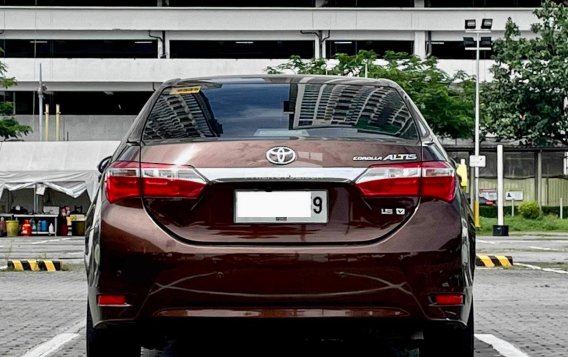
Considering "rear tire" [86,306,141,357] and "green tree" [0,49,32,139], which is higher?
"green tree" [0,49,32,139]

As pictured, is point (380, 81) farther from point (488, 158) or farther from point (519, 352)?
point (488, 158)

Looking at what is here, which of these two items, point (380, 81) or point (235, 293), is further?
point (380, 81)

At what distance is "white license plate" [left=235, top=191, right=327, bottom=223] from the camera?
17.6 ft

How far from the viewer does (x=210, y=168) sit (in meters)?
5.39

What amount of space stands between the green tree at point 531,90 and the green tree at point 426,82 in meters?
1.35

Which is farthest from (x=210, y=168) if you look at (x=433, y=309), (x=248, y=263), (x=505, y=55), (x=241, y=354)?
(x=505, y=55)

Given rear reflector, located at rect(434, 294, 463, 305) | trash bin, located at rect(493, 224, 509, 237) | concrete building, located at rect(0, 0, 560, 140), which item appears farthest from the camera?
concrete building, located at rect(0, 0, 560, 140)

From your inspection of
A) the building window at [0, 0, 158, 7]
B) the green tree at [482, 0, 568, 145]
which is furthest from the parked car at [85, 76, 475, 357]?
the building window at [0, 0, 158, 7]

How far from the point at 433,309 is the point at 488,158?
4782cm

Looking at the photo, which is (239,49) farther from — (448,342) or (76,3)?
(448,342)

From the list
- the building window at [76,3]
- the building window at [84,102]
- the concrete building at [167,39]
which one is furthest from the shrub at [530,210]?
the building window at [76,3]

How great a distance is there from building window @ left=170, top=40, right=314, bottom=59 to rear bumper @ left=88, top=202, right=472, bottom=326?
55037mm

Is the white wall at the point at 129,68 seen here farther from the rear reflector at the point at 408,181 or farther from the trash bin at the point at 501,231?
the rear reflector at the point at 408,181

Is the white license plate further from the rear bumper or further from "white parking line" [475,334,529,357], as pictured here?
"white parking line" [475,334,529,357]
